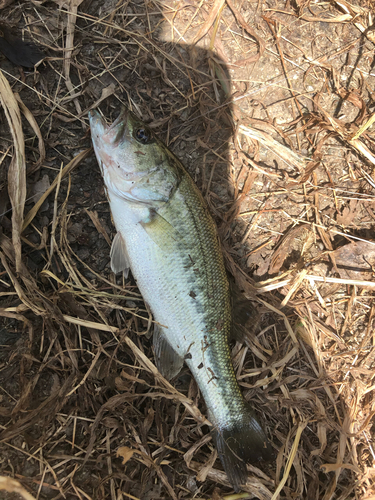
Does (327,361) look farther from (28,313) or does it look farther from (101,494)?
(28,313)

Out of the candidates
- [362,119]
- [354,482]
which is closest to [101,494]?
[354,482]

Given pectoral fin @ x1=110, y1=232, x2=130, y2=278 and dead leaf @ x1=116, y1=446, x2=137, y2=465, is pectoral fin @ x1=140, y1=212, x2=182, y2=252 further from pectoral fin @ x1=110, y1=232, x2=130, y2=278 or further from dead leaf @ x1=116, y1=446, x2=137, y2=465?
dead leaf @ x1=116, y1=446, x2=137, y2=465

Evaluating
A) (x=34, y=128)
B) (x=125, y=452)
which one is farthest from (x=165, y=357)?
(x=34, y=128)

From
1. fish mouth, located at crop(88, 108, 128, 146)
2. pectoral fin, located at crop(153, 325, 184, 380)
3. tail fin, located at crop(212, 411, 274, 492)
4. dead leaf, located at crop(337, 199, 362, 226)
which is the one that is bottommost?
tail fin, located at crop(212, 411, 274, 492)

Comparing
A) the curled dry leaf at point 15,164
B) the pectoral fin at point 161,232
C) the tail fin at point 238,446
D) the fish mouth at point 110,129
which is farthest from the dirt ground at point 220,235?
the pectoral fin at point 161,232

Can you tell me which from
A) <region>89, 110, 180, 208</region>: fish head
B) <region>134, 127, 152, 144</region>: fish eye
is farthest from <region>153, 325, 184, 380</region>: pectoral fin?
<region>134, 127, 152, 144</region>: fish eye

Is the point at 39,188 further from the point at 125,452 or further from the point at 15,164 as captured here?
the point at 125,452

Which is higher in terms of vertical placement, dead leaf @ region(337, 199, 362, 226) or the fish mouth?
the fish mouth
